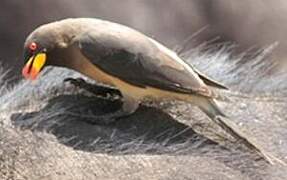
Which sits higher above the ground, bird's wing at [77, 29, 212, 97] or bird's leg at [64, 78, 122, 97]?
bird's wing at [77, 29, 212, 97]

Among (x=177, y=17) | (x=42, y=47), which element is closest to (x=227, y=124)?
(x=42, y=47)

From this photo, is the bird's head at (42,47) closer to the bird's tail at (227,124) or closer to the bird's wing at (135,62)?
the bird's wing at (135,62)

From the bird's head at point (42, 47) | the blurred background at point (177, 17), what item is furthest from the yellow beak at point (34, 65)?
the blurred background at point (177, 17)

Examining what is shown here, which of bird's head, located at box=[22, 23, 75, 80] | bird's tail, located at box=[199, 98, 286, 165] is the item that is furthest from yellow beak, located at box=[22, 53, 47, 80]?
bird's tail, located at box=[199, 98, 286, 165]

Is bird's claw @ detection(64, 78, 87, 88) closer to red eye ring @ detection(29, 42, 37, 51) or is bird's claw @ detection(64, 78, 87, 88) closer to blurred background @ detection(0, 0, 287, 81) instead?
red eye ring @ detection(29, 42, 37, 51)

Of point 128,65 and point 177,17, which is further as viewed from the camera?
point 177,17

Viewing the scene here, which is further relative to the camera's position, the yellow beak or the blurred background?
→ the blurred background

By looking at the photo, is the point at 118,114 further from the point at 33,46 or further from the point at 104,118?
the point at 33,46
